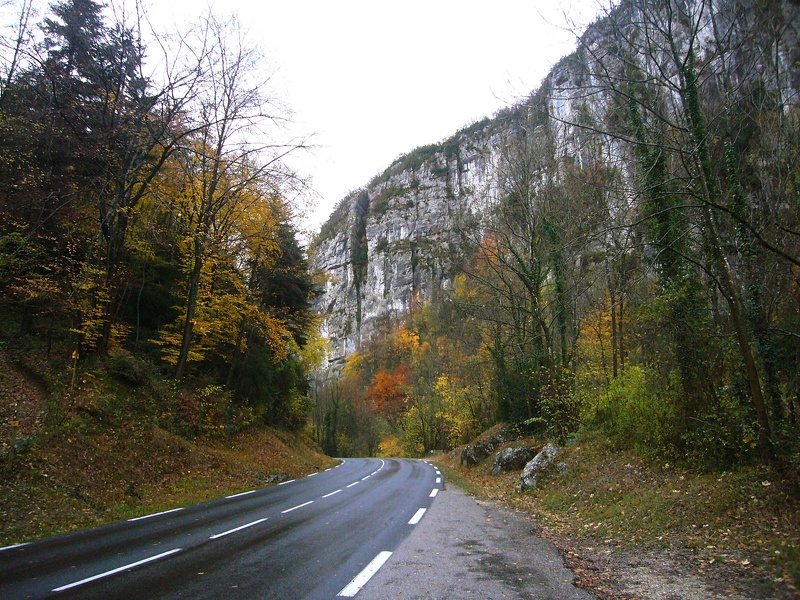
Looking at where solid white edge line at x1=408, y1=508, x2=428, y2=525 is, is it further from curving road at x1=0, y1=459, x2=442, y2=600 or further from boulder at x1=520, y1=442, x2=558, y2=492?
boulder at x1=520, y1=442, x2=558, y2=492

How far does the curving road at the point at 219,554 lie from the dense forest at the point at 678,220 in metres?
5.24

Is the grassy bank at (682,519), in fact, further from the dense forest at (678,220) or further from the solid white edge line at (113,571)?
the solid white edge line at (113,571)

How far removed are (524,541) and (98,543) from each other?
616cm

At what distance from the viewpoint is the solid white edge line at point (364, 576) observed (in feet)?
14.4

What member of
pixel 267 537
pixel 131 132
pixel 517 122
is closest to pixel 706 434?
pixel 267 537

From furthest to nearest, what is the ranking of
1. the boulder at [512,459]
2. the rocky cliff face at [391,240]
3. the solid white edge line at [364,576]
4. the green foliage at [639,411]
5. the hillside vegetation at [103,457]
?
the rocky cliff face at [391,240]
the boulder at [512,459]
the green foliage at [639,411]
the hillside vegetation at [103,457]
the solid white edge line at [364,576]

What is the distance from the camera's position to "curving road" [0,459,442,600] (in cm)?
461

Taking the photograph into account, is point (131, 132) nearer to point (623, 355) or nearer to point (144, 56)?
point (144, 56)

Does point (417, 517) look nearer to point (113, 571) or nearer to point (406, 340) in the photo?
point (113, 571)

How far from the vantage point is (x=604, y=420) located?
12.5 m

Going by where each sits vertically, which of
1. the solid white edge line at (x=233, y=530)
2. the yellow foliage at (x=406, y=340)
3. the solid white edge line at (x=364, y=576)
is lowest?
the solid white edge line at (x=233, y=530)

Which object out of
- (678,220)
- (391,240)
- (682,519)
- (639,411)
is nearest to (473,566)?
(682,519)

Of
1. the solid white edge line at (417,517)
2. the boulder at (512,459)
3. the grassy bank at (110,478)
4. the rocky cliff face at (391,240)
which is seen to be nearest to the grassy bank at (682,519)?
the solid white edge line at (417,517)

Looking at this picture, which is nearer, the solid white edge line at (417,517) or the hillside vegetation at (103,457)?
the solid white edge line at (417,517)
